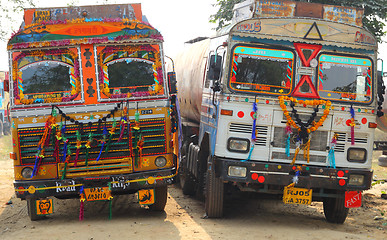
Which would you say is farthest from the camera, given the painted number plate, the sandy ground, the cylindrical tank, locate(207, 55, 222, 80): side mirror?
the cylindrical tank

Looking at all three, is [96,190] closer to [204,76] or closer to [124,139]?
[124,139]

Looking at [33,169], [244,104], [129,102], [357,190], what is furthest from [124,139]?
[357,190]

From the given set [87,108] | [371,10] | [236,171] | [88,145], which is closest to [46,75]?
[87,108]

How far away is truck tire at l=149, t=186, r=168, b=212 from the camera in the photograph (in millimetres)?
8438

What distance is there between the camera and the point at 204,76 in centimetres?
970

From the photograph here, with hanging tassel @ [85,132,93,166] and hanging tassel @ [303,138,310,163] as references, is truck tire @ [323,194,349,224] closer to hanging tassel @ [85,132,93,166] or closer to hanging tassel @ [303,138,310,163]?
hanging tassel @ [303,138,310,163]

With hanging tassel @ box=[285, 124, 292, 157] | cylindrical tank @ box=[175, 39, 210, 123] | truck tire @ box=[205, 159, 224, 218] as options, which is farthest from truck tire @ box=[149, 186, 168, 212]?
cylindrical tank @ box=[175, 39, 210, 123]

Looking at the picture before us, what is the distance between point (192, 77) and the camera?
10891 millimetres

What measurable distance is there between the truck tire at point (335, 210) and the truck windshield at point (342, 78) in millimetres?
1675

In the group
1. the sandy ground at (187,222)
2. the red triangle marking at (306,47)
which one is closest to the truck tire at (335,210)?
the sandy ground at (187,222)

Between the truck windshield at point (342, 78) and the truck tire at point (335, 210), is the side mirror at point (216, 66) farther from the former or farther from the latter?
the truck tire at point (335, 210)

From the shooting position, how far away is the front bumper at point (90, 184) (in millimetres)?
7625

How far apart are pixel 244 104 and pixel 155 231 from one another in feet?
7.26

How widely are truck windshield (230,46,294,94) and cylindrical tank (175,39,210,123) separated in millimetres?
2194
